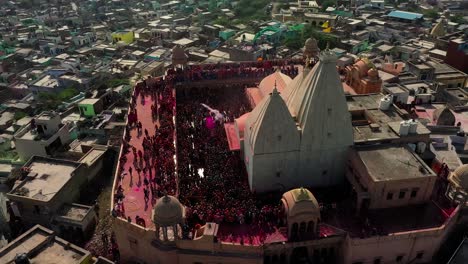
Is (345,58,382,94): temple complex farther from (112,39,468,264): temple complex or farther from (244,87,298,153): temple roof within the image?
(244,87,298,153): temple roof

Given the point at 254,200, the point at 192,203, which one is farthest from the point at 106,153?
the point at 254,200

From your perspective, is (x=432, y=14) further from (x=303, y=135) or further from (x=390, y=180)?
(x=390, y=180)

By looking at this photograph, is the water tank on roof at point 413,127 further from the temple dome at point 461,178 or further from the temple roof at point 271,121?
the temple roof at point 271,121

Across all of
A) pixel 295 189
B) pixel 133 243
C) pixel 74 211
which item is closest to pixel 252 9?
pixel 74 211

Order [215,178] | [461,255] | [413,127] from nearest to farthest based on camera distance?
1. [461,255]
2. [215,178]
3. [413,127]

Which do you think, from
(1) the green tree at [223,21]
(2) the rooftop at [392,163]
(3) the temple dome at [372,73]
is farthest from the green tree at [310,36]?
(2) the rooftop at [392,163]

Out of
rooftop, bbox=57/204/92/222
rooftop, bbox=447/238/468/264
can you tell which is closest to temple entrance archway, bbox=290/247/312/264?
rooftop, bbox=447/238/468/264
